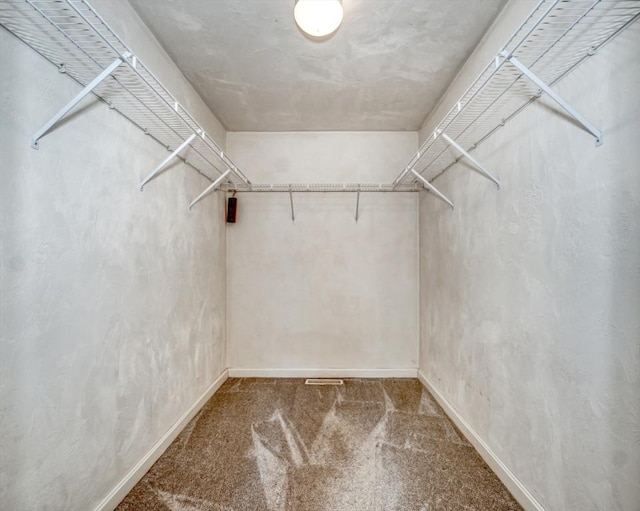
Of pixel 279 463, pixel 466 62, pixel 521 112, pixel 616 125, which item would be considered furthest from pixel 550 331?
pixel 466 62

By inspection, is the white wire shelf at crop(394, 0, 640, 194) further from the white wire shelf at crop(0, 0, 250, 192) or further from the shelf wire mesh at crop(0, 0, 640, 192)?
the white wire shelf at crop(0, 0, 250, 192)

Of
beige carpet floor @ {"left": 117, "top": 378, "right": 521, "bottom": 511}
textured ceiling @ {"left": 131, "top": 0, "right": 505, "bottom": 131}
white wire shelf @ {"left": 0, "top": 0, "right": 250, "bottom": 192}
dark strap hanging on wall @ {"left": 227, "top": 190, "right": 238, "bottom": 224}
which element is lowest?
beige carpet floor @ {"left": 117, "top": 378, "right": 521, "bottom": 511}

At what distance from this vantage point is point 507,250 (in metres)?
1.46

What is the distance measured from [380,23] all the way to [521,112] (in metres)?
0.87

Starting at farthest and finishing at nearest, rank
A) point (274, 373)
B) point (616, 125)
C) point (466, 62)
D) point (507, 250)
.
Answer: point (274, 373) → point (466, 62) → point (507, 250) → point (616, 125)

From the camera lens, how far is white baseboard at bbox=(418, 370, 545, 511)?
1300 millimetres

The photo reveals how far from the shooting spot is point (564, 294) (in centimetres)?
111

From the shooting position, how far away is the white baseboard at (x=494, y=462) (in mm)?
1300

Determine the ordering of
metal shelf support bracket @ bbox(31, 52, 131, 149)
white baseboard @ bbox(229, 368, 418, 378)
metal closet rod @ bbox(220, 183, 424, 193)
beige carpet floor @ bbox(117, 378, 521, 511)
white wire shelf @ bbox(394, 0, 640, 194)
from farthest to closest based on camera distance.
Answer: white baseboard @ bbox(229, 368, 418, 378) < metal closet rod @ bbox(220, 183, 424, 193) < beige carpet floor @ bbox(117, 378, 521, 511) < metal shelf support bracket @ bbox(31, 52, 131, 149) < white wire shelf @ bbox(394, 0, 640, 194)

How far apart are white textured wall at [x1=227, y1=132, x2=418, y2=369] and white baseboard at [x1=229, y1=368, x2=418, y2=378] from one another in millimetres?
56

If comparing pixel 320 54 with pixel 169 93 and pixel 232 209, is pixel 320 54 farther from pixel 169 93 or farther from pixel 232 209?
pixel 232 209

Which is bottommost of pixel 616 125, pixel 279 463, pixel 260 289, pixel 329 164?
pixel 279 463

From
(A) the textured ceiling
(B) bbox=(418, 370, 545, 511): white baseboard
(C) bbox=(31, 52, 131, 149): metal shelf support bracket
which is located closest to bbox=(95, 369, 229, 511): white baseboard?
(C) bbox=(31, 52, 131, 149): metal shelf support bracket

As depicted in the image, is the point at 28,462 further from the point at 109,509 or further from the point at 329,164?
the point at 329,164
